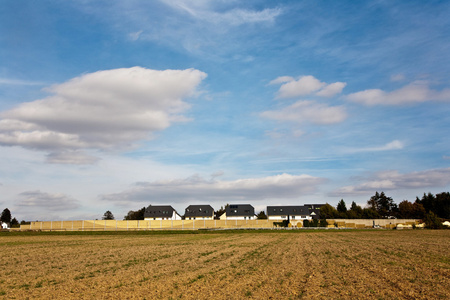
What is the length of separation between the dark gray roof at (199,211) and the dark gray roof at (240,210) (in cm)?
769

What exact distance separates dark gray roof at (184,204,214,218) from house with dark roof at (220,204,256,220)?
748 cm

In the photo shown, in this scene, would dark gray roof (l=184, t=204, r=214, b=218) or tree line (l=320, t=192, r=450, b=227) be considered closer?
tree line (l=320, t=192, r=450, b=227)

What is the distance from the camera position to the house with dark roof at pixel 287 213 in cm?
14604

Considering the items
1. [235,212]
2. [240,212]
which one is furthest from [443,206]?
[235,212]

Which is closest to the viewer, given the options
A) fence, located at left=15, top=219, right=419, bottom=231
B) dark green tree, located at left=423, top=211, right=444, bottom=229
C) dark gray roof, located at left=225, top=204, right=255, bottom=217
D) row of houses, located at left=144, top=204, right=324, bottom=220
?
dark green tree, located at left=423, top=211, right=444, bottom=229

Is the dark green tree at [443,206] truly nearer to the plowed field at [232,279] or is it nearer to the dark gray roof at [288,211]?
the dark gray roof at [288,211]

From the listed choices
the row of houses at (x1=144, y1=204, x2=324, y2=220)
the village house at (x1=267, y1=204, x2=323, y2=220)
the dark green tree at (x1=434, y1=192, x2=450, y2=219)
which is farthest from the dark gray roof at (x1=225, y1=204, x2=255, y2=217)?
the dark green tree at (x1=434, y1=192, x2=450, y2=219)

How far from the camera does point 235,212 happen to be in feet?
497

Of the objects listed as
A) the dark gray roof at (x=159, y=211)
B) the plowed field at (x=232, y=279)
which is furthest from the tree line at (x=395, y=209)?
the plowed field at (x=232, y=279)

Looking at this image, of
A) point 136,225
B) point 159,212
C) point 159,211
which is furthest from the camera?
point 159,211

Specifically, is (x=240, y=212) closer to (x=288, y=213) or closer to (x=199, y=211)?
(x=199, y=211)

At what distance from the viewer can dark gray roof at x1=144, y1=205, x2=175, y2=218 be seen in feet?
489

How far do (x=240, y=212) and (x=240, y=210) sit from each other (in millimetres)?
1204

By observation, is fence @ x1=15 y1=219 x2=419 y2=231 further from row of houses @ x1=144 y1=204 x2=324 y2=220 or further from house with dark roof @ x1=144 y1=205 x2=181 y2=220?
house with dark roof @ x1=144 y1=205 x2=181 y2=220
